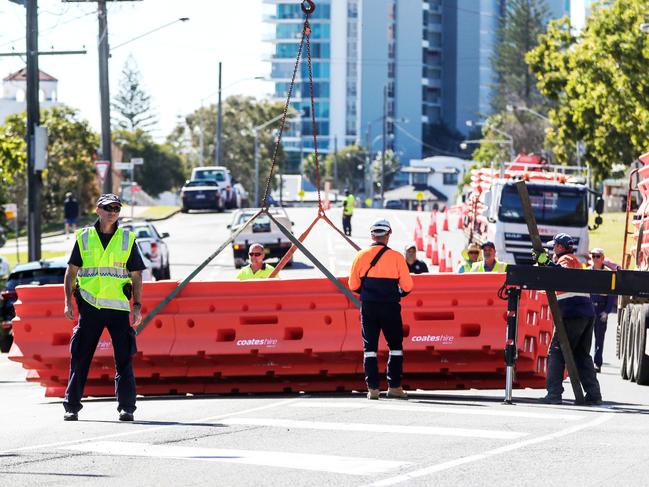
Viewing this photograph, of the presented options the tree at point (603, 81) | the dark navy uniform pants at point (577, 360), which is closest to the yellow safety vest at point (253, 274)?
the dark navy uniform pants at point (577, 360)

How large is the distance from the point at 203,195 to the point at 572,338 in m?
60.0

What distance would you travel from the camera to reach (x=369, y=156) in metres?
167

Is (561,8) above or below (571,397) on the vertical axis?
above

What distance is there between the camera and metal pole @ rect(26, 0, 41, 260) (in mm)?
33000

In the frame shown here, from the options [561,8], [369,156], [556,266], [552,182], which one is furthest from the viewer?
[561,8]

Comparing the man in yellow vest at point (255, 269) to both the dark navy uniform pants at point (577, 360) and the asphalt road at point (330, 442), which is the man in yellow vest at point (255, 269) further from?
the dark navy uniform pants at point (577, 360)

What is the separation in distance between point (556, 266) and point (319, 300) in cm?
265

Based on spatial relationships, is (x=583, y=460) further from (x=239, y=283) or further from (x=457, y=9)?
(x=457, y=9)

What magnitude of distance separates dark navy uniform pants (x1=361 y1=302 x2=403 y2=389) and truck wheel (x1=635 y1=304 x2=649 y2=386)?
4.92m

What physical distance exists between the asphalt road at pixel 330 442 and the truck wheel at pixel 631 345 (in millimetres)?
3056

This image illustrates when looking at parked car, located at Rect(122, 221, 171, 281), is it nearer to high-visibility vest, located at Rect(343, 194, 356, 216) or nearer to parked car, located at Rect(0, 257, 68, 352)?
parked car, located at Rect(0, 257, 68, 352)

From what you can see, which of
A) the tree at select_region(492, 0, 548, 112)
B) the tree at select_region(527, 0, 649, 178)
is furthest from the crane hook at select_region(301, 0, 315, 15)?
the tree at select_region(492, 0, 548, 112)

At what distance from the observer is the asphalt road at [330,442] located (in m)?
9.90

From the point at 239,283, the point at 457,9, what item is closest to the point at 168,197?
the point at 457,9
